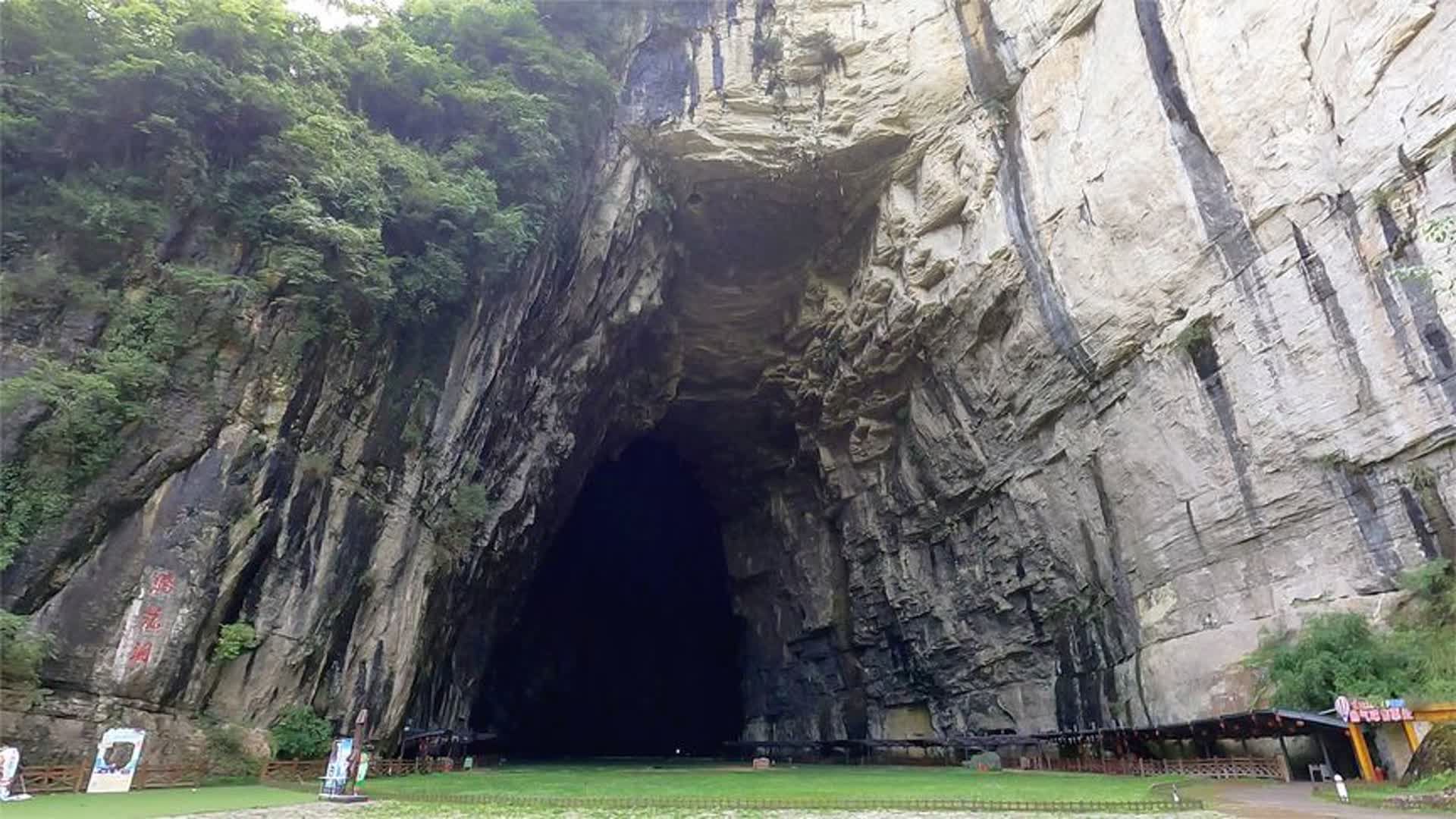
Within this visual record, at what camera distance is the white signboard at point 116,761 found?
12.1m

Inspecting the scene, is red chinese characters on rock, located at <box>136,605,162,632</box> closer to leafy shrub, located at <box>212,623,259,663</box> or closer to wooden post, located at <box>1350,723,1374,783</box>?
leafy shrub, located at <box>212,623,259,663</box>

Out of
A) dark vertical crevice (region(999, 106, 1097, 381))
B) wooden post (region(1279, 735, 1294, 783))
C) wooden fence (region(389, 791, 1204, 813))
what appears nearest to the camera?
wooden fence (region(389, 791, 1204, 813))

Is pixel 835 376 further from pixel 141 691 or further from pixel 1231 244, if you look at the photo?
pixel 141 691

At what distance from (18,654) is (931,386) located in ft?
67.4

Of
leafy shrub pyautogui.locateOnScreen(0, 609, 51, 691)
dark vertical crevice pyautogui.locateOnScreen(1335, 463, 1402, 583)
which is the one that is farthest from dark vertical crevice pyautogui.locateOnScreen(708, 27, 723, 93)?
leafy shrub pyautogui.locateOnScreen(0, 609, 51, 691)

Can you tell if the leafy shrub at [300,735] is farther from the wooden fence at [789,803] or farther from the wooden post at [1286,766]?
the wooden post at [1286,766]

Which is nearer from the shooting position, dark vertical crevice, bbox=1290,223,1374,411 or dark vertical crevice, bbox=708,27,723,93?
dark vertical crevice, bbox=1290,223,1374,411

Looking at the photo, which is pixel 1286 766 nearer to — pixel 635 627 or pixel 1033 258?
pixel 1033 258

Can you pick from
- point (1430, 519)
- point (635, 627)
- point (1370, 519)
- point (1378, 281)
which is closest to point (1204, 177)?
point (1378, 281)

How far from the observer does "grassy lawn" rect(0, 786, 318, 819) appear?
9.59 meters

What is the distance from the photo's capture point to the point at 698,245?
2652cm

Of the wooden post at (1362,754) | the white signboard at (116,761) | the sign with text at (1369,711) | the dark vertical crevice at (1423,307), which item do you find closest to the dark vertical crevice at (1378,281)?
the dark vertical crevice at (1423,307)

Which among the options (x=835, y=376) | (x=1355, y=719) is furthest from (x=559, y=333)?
(x=1355, y=719)

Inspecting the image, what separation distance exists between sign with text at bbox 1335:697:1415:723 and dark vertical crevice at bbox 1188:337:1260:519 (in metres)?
4.18
